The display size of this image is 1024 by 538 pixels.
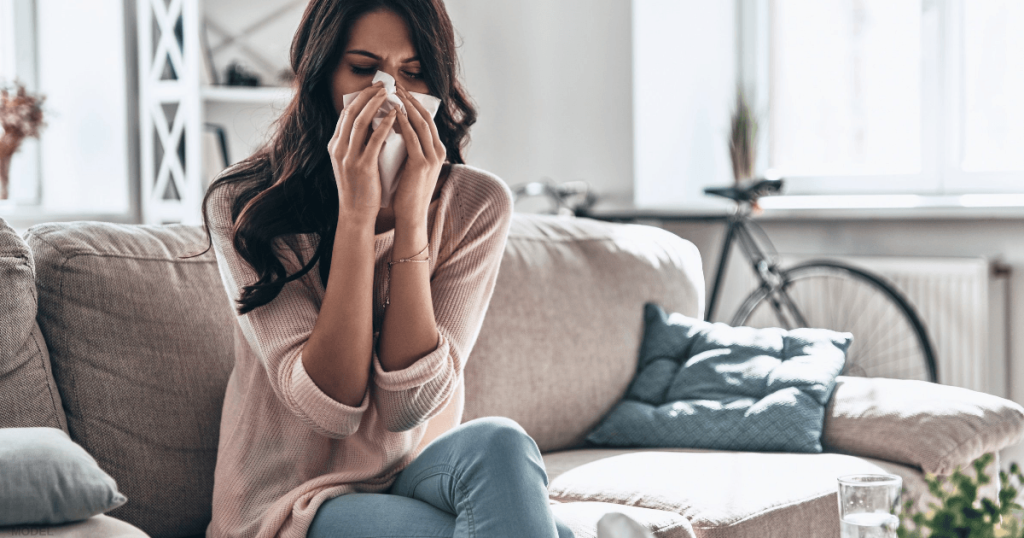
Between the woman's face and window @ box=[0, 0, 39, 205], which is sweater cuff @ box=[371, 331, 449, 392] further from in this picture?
window @ box=[0, 0, 39, 205]

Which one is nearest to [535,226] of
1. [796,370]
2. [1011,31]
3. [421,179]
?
[796,370]

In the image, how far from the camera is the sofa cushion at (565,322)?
72.6 inches

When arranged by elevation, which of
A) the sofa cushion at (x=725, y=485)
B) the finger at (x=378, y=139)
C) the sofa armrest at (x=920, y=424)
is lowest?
the sofa cushion at (x=725, y=485)

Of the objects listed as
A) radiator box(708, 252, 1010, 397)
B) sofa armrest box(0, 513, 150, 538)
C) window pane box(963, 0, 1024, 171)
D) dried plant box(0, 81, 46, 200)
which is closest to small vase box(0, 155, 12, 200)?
dried plant box(0, 81, 46, 200)

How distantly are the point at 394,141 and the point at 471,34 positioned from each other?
312 centimetres

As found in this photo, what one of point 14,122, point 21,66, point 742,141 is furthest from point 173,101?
point 742,141

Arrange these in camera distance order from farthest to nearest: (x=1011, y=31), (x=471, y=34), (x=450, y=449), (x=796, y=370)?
(x=471, y=34)
(x=1011, y=31)
(x=796, y=370)
(x=450, y=449)

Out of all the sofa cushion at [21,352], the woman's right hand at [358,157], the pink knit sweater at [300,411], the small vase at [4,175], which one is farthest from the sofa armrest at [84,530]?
the small vase at [4,175]

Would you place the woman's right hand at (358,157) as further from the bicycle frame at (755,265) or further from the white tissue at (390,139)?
the bicycle frame at (755,265)

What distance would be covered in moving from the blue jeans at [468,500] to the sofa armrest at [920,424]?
2.69 feet

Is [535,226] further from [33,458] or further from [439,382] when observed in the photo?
[33,458]

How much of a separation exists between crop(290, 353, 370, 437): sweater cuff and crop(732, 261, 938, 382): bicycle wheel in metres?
2.20

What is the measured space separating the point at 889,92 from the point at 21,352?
113 inches

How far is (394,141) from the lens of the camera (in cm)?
133
